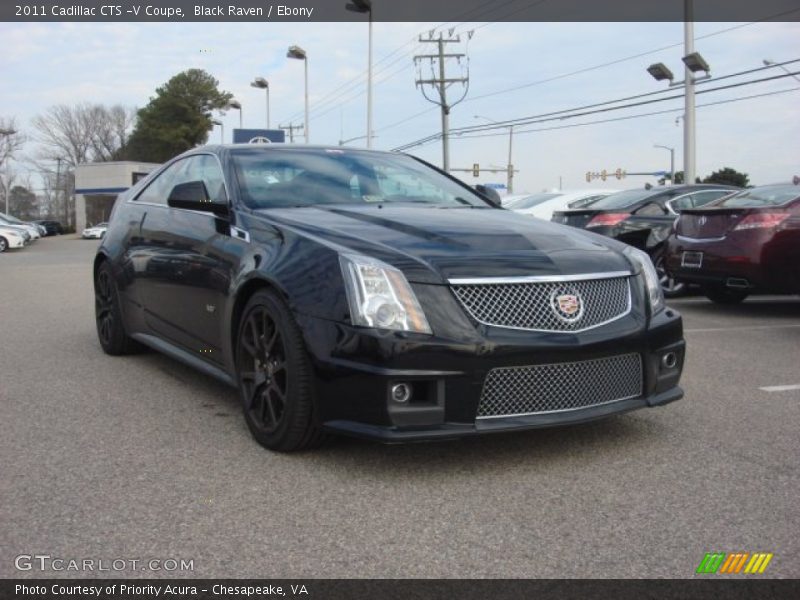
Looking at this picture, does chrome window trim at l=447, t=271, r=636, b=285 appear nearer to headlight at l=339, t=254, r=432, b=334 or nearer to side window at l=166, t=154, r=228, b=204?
headlight at l=339, t=254, r=432, b=334

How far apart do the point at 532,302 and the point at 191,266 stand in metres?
2.09

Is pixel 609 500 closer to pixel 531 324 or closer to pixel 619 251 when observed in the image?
pixel 531 324

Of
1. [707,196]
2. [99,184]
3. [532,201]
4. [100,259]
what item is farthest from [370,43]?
[99,184]

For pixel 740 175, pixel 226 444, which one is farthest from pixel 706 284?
pixel 740 175

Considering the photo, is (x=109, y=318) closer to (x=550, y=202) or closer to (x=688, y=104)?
(x=550, y=202)

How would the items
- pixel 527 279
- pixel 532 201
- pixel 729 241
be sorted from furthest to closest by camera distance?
pixel 532 201, pixel 729 241, pixel 527 279

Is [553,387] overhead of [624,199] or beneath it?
beneath

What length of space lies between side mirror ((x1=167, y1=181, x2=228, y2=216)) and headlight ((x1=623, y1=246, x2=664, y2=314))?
210 cm

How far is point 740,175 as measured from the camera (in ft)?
225

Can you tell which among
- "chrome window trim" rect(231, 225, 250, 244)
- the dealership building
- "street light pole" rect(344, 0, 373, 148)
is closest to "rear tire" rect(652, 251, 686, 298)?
"chrome window trim" rect(231, 225, 250, 244)

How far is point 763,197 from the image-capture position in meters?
8.35

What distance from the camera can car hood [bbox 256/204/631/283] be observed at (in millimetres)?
3484

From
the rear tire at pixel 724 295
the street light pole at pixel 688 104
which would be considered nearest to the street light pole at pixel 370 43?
the street light pole at pixel 688 104

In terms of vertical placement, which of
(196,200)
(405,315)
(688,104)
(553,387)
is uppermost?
(688,104)
